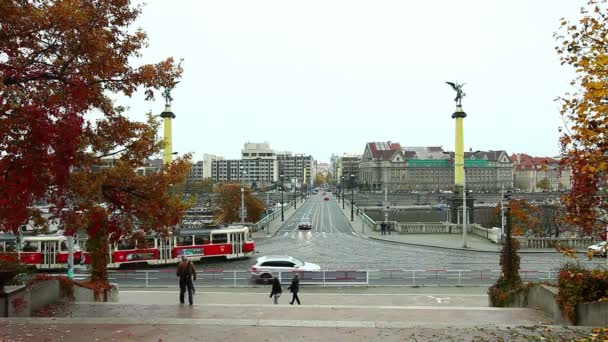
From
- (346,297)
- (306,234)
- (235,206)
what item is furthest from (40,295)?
(235,206)

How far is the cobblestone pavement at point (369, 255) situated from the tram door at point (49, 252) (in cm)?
923

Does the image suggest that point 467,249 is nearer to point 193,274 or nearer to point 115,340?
point 193,274

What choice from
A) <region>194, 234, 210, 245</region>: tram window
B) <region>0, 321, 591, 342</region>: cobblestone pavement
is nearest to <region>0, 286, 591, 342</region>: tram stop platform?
<region>0, 321, 591, 342</region>: cobblestone pavement

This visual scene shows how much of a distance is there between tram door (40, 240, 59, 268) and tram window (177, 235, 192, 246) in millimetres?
7440

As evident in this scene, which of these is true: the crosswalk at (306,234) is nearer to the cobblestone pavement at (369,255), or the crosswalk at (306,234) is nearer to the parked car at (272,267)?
the cobblestone pavement at (369,255)

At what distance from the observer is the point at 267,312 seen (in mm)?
13117

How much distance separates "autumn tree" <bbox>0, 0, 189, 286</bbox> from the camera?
28.8 feet

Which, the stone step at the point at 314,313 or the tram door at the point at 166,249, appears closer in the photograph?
the stone step at the point at 314,313

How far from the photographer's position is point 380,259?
35281mm

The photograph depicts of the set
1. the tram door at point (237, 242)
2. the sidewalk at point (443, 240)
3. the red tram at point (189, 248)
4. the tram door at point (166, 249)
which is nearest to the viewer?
the red tram at point (189, 248)

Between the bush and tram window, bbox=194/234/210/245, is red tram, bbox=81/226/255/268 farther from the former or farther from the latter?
the bush

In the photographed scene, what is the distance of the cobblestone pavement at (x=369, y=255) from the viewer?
104 ft

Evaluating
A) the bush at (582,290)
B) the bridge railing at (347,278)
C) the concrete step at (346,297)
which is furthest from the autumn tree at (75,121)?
the bridge railing at (347,278)

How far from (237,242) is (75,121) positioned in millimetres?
26855
